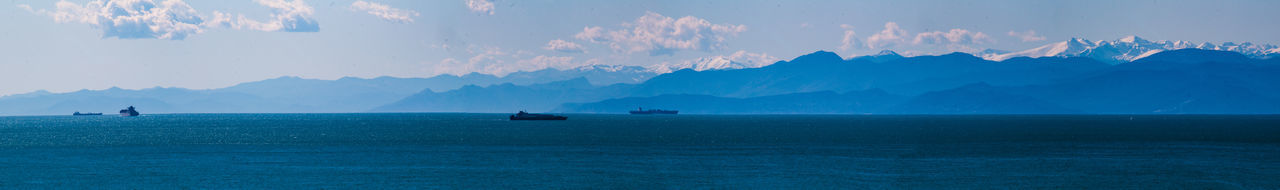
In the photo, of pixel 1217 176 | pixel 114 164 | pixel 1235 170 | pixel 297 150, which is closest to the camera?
pixel 1217 176

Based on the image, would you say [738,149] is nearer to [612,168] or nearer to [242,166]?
[612,168]

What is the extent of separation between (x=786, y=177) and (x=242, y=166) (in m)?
36.4

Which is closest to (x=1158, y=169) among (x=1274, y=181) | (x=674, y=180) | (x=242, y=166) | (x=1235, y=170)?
(x=1235, y=170)

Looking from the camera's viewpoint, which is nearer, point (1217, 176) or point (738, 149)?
point (1217, 176)

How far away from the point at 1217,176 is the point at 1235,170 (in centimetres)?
615

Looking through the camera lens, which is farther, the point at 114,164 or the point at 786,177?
the point at 114,164

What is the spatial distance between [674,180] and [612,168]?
34.5ft

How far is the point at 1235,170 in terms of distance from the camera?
74.9m

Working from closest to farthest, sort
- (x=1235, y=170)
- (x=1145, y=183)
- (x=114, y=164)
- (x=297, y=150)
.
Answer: (x=1145, y=183), (x=1235, y=170), (x=114, y=164), (x=297, y=150)

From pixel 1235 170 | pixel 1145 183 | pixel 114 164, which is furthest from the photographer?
pixel 114 164

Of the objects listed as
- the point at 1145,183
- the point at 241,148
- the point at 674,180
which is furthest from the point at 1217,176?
the point at 241,148

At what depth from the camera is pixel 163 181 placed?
6538 cm

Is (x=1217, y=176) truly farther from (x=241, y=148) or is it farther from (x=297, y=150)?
(x=241, y=148)

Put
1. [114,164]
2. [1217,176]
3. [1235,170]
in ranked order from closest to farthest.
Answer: [1217,176]
[1235,170]
[114,164]
